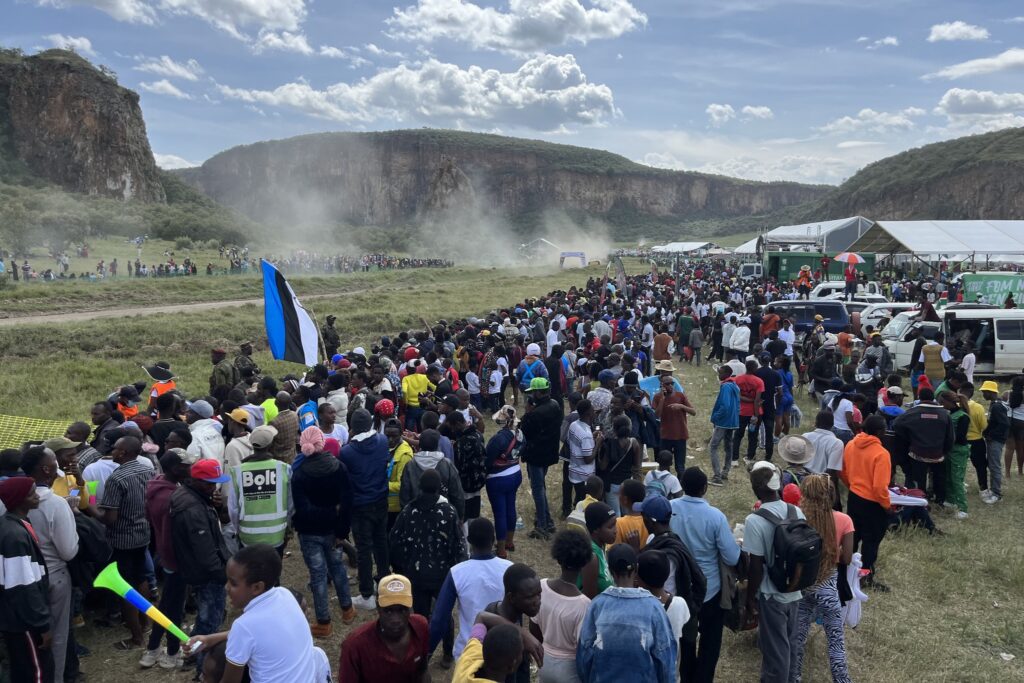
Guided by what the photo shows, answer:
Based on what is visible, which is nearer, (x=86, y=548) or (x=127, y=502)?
(x=86, y=548)

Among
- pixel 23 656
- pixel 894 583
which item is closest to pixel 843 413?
pixel 894 583

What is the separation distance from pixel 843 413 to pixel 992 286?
65.9 feet

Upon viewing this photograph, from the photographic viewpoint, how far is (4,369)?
15.3 m

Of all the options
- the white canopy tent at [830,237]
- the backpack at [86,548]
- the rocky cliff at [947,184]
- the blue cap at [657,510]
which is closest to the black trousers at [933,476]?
the blue cap at [657,510]

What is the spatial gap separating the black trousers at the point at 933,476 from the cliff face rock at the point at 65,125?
89.9 meters

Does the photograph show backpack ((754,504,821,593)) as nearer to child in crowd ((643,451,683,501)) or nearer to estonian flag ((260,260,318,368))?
child in crowd ((643,451,683,501))

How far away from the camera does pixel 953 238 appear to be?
1152 inches

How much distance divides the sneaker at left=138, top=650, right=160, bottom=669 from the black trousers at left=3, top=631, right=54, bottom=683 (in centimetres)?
83

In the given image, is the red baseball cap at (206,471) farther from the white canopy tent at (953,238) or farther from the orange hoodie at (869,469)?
the white canopy tent at (953,238)

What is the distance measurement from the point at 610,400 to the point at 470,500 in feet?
7.26

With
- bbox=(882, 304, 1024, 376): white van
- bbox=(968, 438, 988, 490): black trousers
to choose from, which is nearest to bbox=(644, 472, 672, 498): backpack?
bbox=(968, 438, 988, 490): black trousers

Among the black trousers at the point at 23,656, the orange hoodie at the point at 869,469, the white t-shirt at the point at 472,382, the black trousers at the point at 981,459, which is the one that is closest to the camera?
the black trousers at the point at 23,656

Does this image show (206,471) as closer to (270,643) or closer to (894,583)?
(270,643)

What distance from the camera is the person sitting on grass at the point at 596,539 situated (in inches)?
156
